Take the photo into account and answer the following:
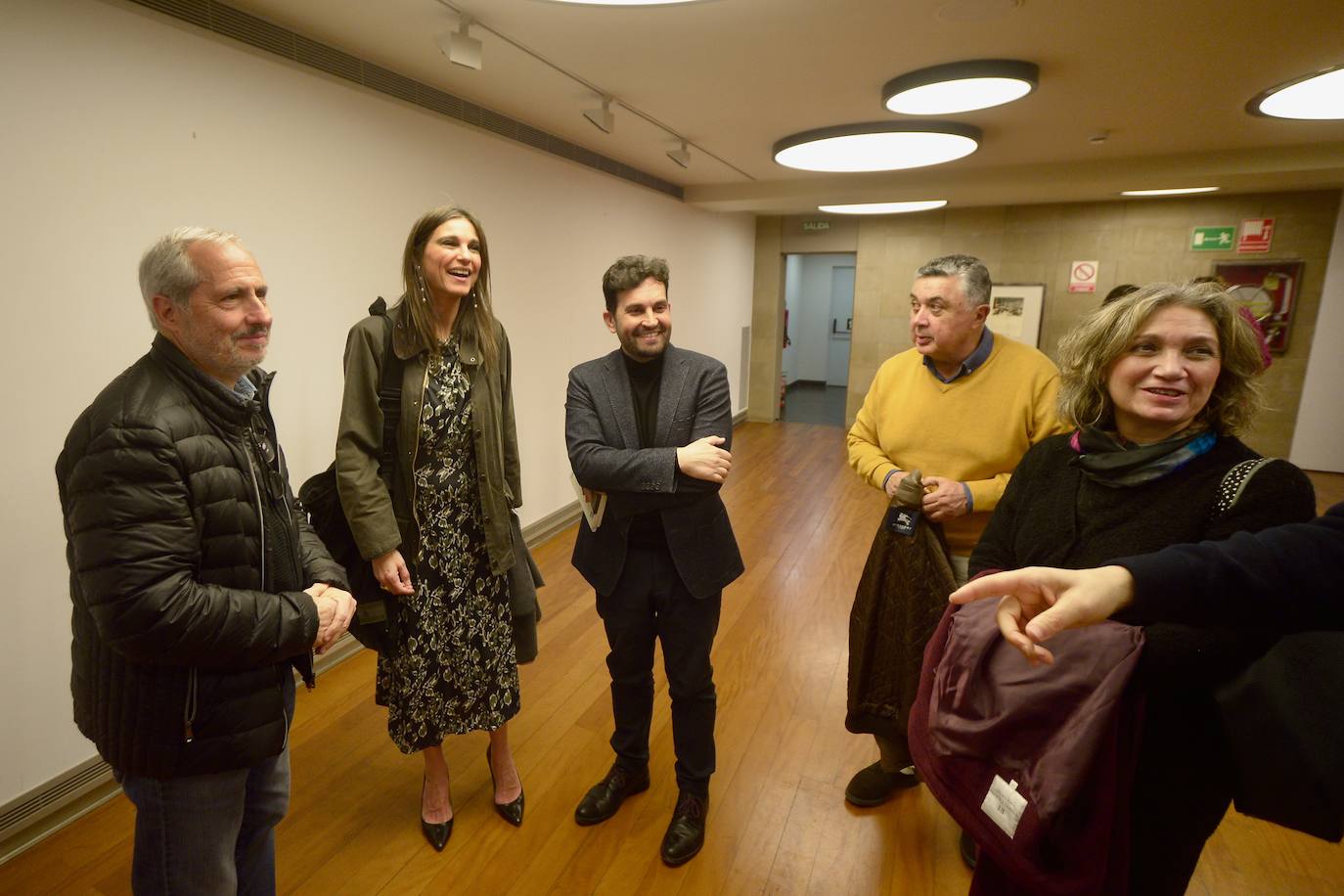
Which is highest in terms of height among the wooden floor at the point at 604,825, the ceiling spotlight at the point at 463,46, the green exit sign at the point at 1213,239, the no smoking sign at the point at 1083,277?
the ceiling spotlight at the point at 463,46

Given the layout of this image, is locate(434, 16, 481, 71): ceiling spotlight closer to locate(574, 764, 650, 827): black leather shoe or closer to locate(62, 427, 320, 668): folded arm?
locate(62, 427, 320, 668): folded arm

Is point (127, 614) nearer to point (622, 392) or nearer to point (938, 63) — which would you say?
point (622, 392)

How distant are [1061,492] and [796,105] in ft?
10.6

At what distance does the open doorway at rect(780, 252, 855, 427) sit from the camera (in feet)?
40.3

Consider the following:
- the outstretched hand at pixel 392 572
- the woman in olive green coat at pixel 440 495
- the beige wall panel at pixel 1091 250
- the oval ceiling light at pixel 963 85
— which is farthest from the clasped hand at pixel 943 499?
the beige wall panel at pixel 1091 250

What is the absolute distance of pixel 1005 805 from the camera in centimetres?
104

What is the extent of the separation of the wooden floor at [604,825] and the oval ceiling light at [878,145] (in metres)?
A: 3.08

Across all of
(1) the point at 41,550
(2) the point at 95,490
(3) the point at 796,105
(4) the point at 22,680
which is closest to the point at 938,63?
(3) the point at 796,105

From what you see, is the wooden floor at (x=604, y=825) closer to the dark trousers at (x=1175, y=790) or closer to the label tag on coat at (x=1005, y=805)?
the dark trousers at (x=1175, y=790)

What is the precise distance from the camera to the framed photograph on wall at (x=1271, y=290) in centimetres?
658

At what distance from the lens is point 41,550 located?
2.10 m

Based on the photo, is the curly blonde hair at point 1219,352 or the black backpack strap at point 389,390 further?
the black backpack strap at point 389,390

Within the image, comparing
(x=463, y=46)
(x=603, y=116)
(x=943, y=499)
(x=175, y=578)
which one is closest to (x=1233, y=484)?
(x=943, y=499)

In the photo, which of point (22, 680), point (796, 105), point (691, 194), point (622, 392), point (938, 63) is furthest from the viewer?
point (691, 194)
